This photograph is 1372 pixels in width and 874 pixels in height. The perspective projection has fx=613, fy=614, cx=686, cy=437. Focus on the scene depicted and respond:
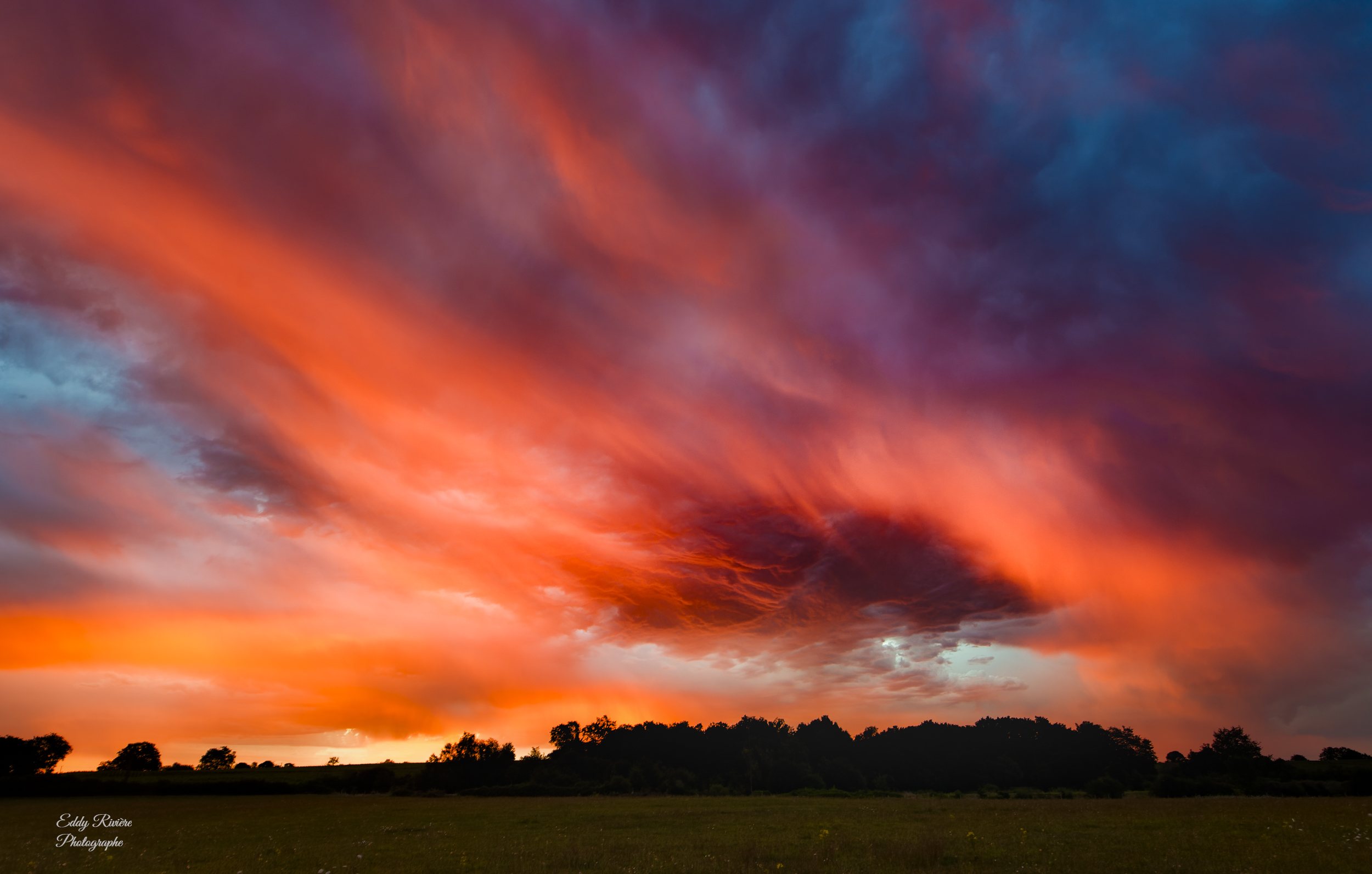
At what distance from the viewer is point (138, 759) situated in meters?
156

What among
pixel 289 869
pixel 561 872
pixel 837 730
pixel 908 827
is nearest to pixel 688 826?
pixel 908 827

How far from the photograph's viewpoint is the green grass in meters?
28.5

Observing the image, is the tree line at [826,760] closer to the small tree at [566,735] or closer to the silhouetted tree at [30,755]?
the small tree at [566,735]

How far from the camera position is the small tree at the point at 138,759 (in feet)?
504

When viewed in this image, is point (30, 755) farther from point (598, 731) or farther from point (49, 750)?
point (598, 731)

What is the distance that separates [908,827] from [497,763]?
131 m

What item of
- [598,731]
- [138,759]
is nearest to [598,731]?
[598,731]

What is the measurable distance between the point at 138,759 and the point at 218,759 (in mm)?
25116

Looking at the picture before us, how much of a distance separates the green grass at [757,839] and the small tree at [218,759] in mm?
135521

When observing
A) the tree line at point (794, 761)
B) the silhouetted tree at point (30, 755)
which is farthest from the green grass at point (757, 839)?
the silhouetted tree at point (30, 755)

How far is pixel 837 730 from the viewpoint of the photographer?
174625 mm

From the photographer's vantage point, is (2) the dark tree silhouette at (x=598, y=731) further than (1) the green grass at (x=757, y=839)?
Yes

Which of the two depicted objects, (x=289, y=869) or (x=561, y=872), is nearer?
→ (x=561, y=872)

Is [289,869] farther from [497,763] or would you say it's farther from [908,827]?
[497,763]
